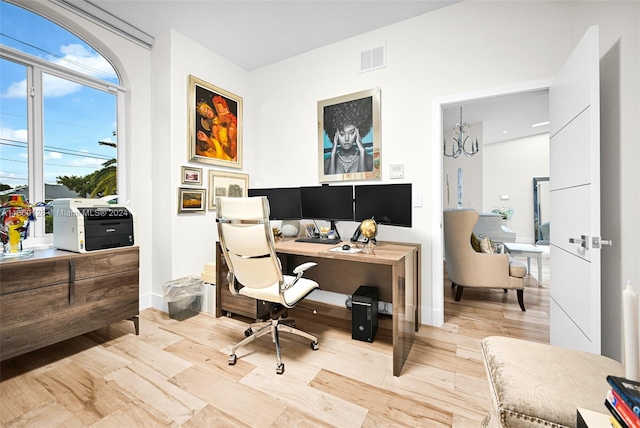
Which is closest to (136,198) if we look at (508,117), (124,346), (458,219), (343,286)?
(124,346)

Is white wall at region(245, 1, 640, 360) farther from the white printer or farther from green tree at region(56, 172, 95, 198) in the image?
green tree at region(56, 172, 95, 198)

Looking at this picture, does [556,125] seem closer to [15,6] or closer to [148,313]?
[148,313]

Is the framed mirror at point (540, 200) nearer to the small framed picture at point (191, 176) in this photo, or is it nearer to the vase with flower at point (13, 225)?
the small framed picture at point (191, 176)

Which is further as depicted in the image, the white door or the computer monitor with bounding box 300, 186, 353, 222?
the computer monitor with bounding box 300, 186, 353, 222

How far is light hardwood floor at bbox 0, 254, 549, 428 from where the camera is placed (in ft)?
4.61

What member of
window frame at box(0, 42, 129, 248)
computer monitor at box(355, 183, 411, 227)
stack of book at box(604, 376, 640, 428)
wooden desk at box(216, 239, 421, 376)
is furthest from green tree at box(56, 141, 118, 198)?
stack of book at box(604, 376, 640, 428)

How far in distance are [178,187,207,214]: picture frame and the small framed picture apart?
0.08 meters

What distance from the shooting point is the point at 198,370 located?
1.81 m

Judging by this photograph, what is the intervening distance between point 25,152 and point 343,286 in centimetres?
311

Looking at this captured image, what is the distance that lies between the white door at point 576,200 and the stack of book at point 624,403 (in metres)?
1.11

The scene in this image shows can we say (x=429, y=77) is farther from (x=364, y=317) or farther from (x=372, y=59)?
(x=364, y=317)

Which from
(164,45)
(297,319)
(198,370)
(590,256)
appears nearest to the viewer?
(590,256)

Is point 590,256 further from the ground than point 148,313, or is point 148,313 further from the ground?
point 590,256

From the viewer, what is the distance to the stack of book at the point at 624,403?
513 mm
